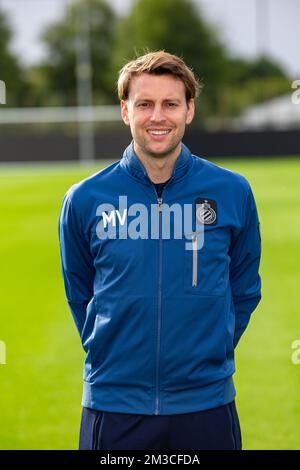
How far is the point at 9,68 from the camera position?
59312 millimetres

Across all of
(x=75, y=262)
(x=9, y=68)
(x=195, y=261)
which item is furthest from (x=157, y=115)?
(x=9, y=68)

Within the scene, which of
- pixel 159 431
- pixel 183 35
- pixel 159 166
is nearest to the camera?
pixel 159 431

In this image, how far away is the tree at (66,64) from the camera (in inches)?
2451

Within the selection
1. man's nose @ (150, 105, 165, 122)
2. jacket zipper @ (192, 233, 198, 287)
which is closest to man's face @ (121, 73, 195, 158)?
man's nose @ (150, 105, 165, 122)

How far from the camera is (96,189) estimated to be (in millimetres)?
2992

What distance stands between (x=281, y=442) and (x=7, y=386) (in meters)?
2.24

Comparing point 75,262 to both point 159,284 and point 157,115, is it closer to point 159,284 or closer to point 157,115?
point 159,284

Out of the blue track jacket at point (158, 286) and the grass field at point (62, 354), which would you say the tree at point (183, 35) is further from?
the blue track jacket at point (158, 286)

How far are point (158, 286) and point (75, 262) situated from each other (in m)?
0.43
